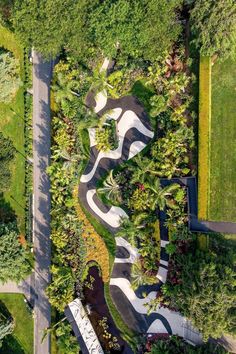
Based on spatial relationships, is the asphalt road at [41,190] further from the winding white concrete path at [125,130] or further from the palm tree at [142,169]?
the palm tree at [142,169]

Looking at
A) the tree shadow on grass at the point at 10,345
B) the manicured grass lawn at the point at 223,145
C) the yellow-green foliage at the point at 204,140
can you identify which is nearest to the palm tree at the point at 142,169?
the yellow-green foliage at the point at 204,140

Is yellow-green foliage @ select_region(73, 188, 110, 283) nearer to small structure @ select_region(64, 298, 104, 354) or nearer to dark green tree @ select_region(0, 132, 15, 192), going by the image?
small structure @ select_region(64, 298, 104, 354)

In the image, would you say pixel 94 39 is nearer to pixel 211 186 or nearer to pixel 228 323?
pixel 211 186

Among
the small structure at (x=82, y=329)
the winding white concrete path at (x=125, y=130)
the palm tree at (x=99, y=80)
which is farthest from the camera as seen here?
the winding white concrete path at (x=125, y=130)

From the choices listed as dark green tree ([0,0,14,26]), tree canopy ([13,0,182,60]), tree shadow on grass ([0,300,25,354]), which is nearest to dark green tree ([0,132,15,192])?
tree canopy ([13,0,182,60])

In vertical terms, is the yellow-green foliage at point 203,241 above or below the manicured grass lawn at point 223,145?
below

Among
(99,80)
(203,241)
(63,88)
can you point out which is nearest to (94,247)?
(203,241)
